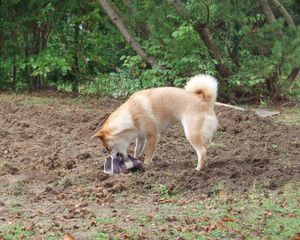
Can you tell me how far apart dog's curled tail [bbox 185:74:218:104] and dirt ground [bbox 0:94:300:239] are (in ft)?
2.55

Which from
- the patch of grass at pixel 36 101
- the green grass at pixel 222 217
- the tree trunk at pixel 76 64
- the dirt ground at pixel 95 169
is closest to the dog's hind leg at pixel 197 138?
the dirt ground at pixel 95 169

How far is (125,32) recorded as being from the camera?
14039 millimetres

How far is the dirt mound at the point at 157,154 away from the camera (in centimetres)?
686

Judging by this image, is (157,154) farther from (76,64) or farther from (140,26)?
(76,64)

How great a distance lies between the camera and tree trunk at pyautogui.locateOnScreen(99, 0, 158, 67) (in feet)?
45.2

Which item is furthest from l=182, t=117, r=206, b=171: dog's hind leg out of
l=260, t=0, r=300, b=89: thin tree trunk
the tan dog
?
l=260, t=0, r=300, b=89: thin tree trunk

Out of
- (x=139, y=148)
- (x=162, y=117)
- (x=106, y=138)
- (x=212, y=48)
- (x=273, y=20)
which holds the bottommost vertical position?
(x=139, y=148)

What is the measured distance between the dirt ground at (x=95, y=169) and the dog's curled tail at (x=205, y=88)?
30.6 inches

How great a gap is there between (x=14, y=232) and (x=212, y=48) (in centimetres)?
866

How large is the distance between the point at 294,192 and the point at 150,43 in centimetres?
799

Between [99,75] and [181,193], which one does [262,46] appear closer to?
[99,75]

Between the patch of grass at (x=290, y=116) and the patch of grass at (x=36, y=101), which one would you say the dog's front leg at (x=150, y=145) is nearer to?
the patch of grass at (x=290, y=116)

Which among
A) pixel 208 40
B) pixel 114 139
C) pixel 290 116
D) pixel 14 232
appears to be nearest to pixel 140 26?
pixel 208 40

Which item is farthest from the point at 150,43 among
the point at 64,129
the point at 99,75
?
the point at 64,129
